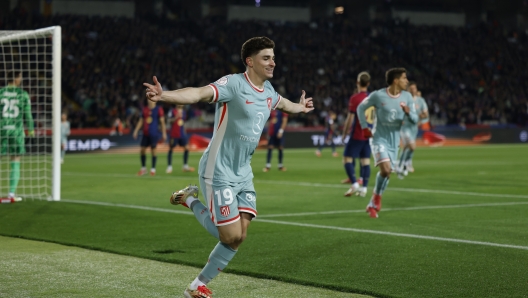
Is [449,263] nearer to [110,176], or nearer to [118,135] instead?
[110,176]

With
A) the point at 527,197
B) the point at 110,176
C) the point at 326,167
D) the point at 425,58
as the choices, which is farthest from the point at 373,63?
the point at 527,197

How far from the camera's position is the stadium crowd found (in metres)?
35.8

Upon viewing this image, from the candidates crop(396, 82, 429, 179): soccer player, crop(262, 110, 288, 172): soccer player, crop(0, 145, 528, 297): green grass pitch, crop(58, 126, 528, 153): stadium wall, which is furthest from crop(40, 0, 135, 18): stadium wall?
crop(0, 145, 528, 297): green grass pitch

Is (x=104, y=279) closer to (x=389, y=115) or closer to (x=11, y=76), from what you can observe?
(x=389, y=115)

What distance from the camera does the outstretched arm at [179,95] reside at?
4906mm

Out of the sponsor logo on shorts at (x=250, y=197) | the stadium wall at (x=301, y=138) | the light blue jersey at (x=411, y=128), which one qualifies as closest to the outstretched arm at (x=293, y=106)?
the sponsor logo on shorts at (x=250, y=197)

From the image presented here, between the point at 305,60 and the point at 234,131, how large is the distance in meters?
38.4

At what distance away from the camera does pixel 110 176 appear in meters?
19.0

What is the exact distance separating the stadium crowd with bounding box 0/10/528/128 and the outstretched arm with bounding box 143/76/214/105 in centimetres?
2747

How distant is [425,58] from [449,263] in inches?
1652

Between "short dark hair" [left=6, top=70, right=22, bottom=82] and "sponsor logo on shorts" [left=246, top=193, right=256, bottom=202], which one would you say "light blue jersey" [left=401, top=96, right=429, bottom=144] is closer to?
"short dark hair" [left=6, top=70, right=22, bottom=82]

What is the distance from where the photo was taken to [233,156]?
5.82 meters

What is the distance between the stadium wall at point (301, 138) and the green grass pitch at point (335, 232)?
13573 millimetres

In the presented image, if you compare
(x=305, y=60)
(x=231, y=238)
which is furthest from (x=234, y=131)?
(x=305, y=60)
